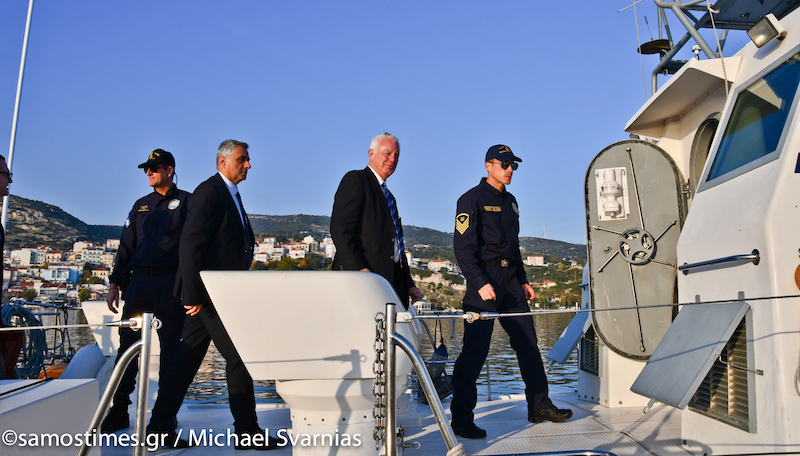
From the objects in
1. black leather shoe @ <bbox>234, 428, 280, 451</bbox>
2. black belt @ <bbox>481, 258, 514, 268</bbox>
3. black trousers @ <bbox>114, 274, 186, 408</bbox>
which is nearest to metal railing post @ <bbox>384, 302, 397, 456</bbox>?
black leather shoe @ <bbox>234, 428, 280, 451</bbox>

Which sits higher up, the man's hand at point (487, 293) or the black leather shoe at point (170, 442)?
the man's hand at point (487, 293)

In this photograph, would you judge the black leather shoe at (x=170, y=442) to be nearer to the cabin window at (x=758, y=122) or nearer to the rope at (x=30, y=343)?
the rope at (x=30, y=343)

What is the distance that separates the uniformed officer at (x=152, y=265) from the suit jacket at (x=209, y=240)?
0.53 m

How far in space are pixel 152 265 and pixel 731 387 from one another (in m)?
3.22

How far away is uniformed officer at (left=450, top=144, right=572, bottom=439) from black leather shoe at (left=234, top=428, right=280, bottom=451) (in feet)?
3.27

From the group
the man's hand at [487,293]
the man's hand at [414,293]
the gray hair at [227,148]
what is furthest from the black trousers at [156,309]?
the man's hand at [487,293]

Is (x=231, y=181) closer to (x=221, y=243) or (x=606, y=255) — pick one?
(x=221, y=243)

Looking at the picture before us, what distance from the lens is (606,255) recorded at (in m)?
3.98

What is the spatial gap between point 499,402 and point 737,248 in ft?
8.18

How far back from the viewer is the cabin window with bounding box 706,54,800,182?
2.24 m

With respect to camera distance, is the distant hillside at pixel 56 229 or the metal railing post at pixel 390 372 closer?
the metal railing post at pixel 390 372

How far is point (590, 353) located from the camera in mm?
4258

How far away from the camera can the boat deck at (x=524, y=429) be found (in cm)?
266

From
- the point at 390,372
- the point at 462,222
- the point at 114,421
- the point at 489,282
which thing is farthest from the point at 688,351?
the point at 114,421
